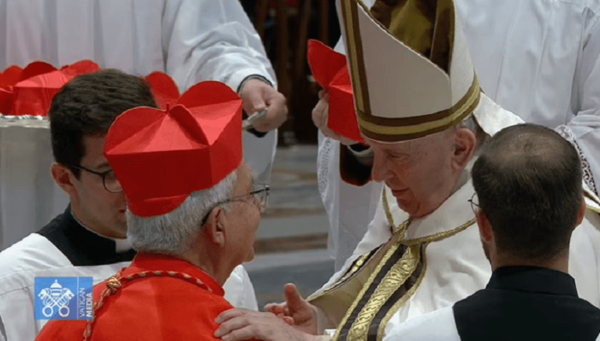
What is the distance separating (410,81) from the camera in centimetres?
266

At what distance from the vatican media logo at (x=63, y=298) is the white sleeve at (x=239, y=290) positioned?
620 millimetres

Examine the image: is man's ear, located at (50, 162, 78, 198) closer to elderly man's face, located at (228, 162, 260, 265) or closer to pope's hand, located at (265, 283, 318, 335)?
pope's hand, located at (265, 283, 318, 335)

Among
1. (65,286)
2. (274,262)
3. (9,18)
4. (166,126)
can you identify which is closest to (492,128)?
(166,126)

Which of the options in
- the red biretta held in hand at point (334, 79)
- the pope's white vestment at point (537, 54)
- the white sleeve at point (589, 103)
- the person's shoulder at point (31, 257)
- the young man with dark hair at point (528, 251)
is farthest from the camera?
the pope's white vestment at point (537, 54)

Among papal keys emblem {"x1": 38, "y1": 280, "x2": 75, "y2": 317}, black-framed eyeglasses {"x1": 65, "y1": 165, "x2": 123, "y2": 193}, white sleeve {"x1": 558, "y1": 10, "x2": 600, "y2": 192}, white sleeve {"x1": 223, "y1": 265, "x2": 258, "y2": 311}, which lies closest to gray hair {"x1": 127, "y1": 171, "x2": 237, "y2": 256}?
papal keys emblem {"x1": 38, "y1": 280, "x2": 75, "y2": 317}

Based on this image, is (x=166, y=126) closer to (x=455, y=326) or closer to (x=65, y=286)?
(x=65, y=286)

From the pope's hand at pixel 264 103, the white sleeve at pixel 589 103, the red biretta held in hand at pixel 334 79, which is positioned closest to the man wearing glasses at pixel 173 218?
the red biretta held in hand at pixel 334 79

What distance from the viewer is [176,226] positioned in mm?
2254

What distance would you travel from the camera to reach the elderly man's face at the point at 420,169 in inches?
105

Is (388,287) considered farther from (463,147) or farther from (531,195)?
(531,195)

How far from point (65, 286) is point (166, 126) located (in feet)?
1.85

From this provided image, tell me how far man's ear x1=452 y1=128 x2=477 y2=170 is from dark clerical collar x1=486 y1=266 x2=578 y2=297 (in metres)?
0.80

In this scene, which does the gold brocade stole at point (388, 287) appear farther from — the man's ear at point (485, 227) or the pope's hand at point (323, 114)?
the man's ear at point (485, 227)

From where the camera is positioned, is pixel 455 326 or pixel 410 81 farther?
pixel 410 81
